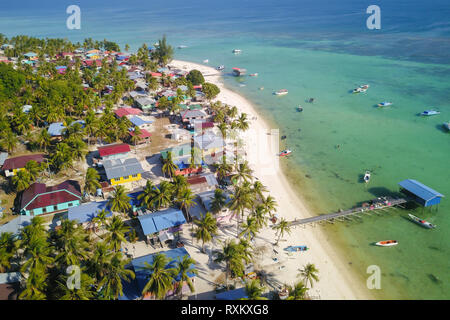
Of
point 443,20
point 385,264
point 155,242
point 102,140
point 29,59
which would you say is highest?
point 443,20

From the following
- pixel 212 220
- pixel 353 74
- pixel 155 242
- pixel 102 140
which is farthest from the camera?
pixel 353 74

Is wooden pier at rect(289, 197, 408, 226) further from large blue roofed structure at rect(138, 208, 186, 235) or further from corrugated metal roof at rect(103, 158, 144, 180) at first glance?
corrugated metal roof at rect(103, 158, 144, 180)

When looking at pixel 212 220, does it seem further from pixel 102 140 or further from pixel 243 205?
pixel 102 140

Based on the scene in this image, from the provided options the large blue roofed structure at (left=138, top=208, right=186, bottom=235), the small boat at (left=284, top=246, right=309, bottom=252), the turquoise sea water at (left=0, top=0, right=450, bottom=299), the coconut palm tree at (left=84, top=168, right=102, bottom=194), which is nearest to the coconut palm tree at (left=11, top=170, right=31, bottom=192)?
the coconut palm tree at (left=84, top=168, right=102, bottom=194)

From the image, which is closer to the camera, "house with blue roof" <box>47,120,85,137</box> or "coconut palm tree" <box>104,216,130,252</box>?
"coconut palm tree" <box>104,216,130,252</box>

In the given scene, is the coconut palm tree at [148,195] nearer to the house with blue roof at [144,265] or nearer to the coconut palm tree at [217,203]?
the coconut palm tree at [217,203]
